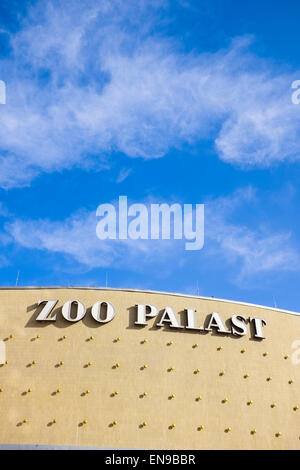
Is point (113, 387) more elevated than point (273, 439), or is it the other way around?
point (113, 387)

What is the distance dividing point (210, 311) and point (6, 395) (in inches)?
399

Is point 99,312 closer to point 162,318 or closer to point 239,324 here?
point 162,318

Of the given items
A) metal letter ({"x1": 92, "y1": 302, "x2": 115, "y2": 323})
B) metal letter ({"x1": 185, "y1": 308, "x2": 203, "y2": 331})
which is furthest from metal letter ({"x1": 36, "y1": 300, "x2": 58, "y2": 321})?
metal letter ({"x1": 185, "y1": 308, "x2": 203, "y2": 331})

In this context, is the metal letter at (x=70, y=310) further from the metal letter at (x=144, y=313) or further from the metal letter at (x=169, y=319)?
the metal letter at (x=169, y=319)

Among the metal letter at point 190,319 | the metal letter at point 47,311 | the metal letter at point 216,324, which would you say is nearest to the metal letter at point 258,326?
the metal letter at point 216,324

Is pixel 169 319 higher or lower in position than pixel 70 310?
lower

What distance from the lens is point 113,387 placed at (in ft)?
55.9

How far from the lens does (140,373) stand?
1759 centimetres

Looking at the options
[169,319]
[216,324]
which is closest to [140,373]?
[169,319]

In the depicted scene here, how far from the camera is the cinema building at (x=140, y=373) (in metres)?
16.3

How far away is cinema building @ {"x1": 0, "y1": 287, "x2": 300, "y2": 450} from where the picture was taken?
16.3 m

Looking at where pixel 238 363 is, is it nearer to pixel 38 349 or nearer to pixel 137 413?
pixel 137 413
